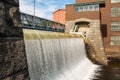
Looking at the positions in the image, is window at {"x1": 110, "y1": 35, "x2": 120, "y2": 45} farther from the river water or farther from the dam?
the river water

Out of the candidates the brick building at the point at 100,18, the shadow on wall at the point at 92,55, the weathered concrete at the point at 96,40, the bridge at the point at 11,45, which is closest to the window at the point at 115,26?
the brick building at the point at 100,18

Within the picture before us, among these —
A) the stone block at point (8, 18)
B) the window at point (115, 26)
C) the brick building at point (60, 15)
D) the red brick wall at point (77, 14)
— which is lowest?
the stone block at point (8, 18)

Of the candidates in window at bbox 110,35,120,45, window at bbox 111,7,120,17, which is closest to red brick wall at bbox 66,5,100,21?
window at bbox 111,7,120,17

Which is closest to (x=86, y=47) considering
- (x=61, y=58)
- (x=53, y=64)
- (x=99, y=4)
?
(x=99, y=4)

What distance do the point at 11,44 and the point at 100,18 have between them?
23.5 meters

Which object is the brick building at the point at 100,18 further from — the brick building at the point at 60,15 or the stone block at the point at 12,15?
the brick building at the point at 60,15

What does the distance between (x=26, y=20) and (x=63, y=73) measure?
19.0ft

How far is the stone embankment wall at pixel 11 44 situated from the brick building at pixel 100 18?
815 inches

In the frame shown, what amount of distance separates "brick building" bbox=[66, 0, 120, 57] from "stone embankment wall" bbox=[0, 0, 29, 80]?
67.9 ft

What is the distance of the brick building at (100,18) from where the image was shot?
75.0 feet

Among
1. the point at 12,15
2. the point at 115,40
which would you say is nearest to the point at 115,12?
the point at 115,40

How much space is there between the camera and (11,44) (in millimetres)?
1969

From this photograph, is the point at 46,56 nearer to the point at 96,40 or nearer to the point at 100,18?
the point at 96,40

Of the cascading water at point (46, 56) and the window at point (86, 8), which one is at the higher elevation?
the window at point (86, 8)
